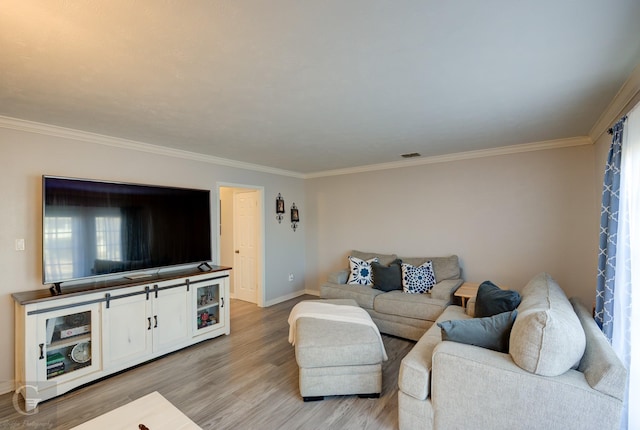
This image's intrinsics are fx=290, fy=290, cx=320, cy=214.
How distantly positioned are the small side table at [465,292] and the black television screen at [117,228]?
3.28 metres

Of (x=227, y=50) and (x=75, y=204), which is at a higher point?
(x=227, y=50)

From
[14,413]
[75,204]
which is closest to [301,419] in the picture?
[14,413]

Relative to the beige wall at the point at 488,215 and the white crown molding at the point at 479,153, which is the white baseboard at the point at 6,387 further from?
the white crown molding at the point at 479,153

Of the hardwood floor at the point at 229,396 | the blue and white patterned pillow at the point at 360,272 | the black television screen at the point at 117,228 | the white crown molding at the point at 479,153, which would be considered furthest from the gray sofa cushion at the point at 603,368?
the black television screen at the point at 117,228

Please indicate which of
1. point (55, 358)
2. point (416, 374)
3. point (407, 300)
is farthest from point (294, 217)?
point (416, 374)

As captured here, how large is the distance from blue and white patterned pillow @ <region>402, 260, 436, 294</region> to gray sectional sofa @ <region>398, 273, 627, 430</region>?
2.06 metres

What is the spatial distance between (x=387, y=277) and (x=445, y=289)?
0.82 meters

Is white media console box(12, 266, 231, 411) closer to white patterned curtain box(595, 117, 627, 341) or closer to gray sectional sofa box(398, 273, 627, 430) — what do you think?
gray sectional sofa box(398, 273, 627, 430)

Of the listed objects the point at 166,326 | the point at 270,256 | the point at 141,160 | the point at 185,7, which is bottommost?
the point at 166,326

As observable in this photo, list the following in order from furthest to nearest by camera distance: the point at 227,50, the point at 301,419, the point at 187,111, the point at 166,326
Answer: the point at 166,326 → the point at 187,111 → the point at 301,419 → the point at 227,50

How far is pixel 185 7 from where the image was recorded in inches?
50.4

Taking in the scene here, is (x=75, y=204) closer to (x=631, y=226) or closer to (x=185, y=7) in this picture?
(x=185, y=7)

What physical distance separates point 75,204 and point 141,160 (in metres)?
0.91

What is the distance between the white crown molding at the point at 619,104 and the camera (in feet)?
6.37
